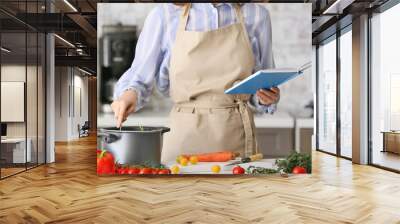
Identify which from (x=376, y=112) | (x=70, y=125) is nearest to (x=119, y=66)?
(x=376, y=112)

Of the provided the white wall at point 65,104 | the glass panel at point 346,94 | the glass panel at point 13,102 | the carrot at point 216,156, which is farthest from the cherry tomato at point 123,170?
the white wall at point 65,104

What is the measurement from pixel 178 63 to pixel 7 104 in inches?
93.7

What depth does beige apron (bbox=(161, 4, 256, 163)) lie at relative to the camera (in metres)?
5.54

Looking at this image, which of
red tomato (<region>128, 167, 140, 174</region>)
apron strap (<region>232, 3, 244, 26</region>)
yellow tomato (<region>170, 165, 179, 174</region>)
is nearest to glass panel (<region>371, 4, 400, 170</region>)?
apron strap (<region>232, 3, 244, 26</region>)

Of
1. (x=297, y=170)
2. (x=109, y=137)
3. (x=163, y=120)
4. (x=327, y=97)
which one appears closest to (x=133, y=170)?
(x=109, y=137)

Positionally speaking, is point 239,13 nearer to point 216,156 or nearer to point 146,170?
point 216,156

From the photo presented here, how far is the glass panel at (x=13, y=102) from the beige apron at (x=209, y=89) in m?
2.17

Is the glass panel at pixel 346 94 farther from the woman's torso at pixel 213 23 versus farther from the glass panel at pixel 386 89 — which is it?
the woman's torso at pixel 213 23

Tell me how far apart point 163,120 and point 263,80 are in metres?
1.38

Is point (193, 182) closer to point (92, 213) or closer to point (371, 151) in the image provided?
point (92, 213)

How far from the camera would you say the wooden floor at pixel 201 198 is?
3701 millimetres

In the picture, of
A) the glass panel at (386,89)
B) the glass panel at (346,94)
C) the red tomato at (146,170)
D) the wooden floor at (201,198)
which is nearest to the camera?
the wooden floor at (201,198)

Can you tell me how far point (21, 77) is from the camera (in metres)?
6.29

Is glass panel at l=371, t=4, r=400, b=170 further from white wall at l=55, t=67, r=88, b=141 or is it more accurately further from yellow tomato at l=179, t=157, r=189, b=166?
white wall at l=55, t=67, r=88, b=141
